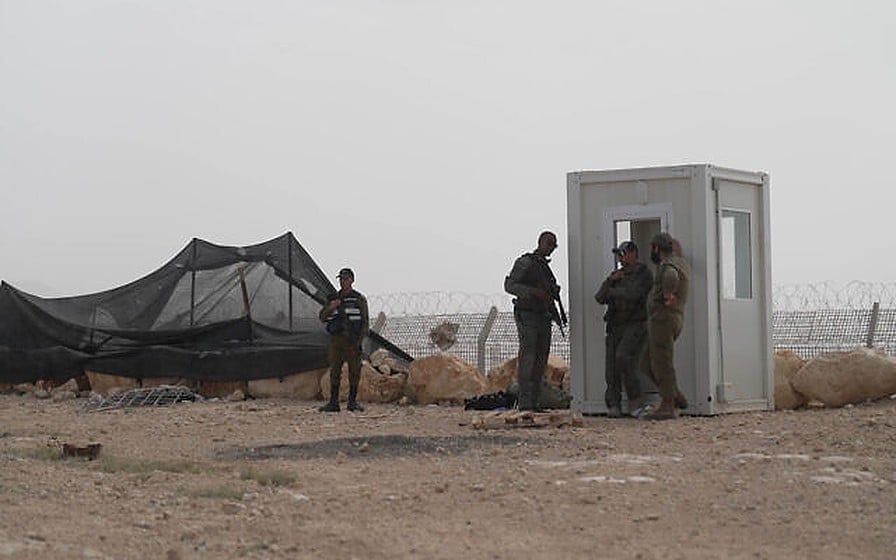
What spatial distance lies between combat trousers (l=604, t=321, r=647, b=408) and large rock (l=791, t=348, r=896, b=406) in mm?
2171

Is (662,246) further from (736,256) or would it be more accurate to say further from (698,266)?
(736,256)

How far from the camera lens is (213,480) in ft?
29.9

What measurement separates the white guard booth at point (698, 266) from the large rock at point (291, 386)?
5.13 metres

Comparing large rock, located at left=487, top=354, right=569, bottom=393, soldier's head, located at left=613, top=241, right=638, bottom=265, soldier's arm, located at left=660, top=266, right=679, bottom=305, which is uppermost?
soldier's head, located at left=613, top=241, right=638, bottom=265

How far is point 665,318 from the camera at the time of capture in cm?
1320

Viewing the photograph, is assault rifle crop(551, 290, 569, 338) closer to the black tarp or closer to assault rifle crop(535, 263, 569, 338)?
assault rifle crop(535, 263, 569, 338)

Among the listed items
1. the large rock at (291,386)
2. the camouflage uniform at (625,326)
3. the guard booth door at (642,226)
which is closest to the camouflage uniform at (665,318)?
the camouflage uniform at (625,326)

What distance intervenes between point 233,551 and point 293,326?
13.2m

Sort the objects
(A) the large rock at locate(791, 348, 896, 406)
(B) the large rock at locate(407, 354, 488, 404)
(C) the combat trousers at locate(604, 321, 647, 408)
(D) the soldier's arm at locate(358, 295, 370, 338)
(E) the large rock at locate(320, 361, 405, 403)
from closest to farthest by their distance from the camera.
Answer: (C) the combat trousers at locate(604, 321, 647, 408) → (A) the large rock at locate(791, 348, 896, 406) → (D) the soldier's arm at locate(358, 295, 370, 338) → (B) the large rock at locate(407, 354, 488, 404) → (E) the large rock at locate(320, 361, 405, 403)

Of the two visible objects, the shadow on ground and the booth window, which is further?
the booth window

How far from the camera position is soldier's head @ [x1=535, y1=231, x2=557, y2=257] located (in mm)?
14234

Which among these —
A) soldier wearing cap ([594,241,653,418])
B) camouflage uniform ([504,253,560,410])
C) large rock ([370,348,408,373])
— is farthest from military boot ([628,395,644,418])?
large rock ([370,348,408,373])

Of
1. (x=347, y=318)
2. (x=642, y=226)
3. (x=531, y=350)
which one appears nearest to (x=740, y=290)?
(x=642, y=226)

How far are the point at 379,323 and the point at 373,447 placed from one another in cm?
960
